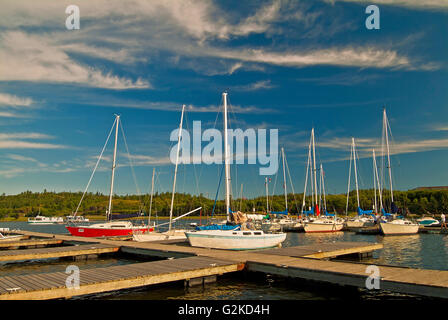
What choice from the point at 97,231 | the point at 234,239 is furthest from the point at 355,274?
the point at 97,231

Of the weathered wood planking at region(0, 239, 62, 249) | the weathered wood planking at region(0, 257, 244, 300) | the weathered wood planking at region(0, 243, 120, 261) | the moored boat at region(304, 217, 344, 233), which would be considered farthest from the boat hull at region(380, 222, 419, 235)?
the weathered wood planking at region(0, 239, 62, 249)

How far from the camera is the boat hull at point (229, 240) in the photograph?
83.1 feet

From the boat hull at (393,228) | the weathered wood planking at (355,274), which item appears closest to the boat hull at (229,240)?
the weathered wood planking at (355,274)

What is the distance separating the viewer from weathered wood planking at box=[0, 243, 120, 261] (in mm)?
24781

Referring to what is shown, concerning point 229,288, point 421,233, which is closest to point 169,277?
point 229,288

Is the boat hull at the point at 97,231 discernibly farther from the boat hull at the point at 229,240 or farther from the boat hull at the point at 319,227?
the boat hull at the point at 319,227

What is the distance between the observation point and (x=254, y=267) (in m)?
18.9

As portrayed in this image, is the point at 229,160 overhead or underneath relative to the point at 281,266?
overhead

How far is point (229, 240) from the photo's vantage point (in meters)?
25.3

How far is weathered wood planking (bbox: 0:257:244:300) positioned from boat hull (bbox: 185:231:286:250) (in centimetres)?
574

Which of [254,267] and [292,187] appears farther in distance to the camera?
[292,187]
